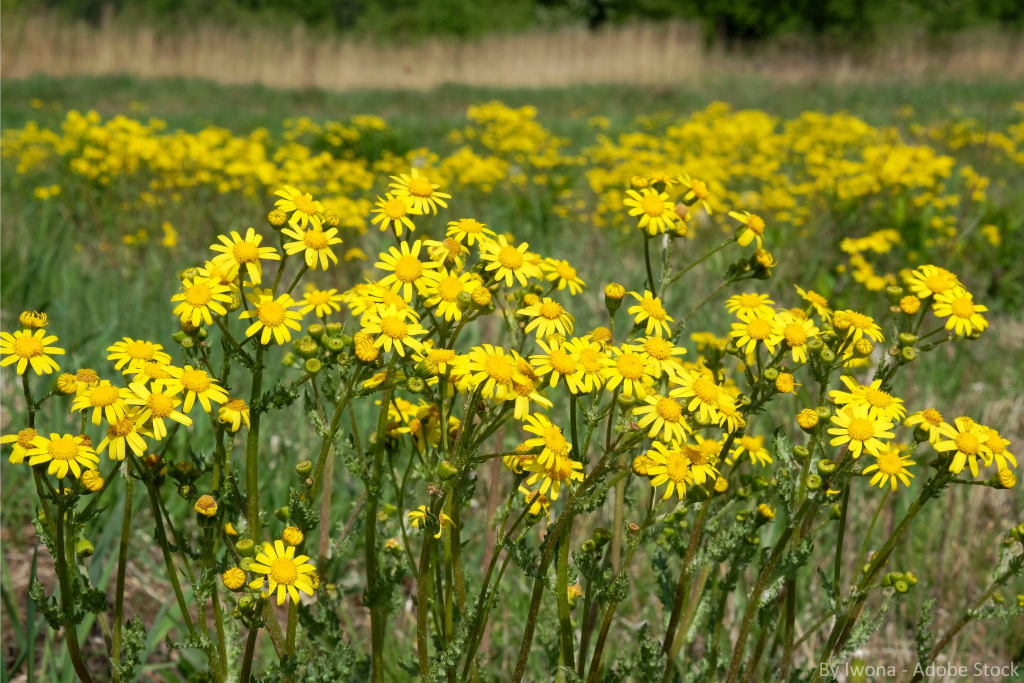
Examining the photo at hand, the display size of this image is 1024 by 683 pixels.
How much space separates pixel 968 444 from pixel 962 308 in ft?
1.35

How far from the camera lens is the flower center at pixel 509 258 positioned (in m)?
1.38

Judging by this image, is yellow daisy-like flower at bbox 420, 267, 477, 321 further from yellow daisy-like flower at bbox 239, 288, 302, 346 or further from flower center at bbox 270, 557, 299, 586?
flower center at bbox 270, 557, 299, 586

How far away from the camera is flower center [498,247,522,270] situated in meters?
1.38

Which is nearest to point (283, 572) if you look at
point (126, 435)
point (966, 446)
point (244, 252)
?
point (126, 435)

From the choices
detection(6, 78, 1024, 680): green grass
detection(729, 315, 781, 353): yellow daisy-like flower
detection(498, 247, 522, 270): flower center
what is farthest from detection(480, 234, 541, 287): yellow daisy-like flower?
detection(6, 78, 1024, 680): green grass

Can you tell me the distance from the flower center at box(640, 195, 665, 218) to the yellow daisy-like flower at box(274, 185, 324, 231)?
666 mm

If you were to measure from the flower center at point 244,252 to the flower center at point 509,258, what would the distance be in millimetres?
417

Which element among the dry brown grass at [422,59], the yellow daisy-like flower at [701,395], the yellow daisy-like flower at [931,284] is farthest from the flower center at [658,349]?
the dry brown grass at [422,59]

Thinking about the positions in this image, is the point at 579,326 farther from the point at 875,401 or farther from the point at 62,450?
the point at 62,450

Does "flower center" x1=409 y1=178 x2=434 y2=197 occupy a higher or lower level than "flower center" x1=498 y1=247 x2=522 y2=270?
higher

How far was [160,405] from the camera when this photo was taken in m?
1.22

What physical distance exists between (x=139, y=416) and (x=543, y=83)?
20.7 m

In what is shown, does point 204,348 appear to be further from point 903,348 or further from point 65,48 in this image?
point 65,48

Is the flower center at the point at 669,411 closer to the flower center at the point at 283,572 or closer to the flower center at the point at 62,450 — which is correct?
the flower center at the point at 283,572
